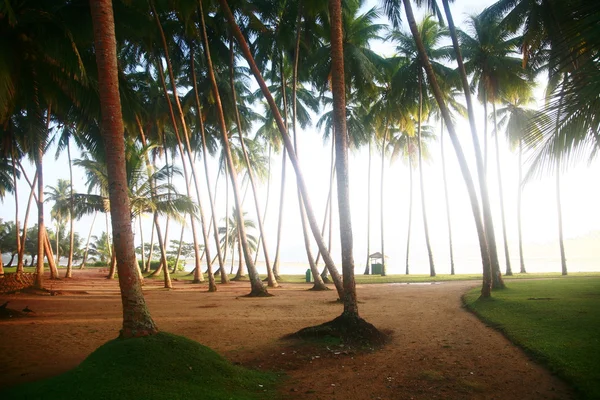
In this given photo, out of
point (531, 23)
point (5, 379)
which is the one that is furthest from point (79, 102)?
point (531, 23)

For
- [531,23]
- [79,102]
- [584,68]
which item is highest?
[531,23]

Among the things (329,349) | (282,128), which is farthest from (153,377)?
(282,128)

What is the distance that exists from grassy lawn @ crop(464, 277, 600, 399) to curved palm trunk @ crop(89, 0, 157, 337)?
18.4 ft

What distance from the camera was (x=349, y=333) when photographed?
684 centimetres

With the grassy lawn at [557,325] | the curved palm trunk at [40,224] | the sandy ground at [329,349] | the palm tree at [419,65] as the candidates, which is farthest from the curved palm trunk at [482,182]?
the curved palm trunk at [40,224]

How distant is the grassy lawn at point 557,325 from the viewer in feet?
15.0

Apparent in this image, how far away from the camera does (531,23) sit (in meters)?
12.9

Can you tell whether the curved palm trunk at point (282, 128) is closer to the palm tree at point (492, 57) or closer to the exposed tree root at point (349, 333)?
the exposed tree root at point (349, 333)

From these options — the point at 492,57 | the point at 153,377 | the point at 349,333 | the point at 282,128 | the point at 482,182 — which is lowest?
the point at 349,333

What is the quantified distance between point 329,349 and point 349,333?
697mm

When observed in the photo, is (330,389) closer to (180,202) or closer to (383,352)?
(383,352)

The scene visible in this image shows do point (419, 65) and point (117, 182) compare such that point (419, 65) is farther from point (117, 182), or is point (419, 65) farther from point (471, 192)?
point (117, 182)

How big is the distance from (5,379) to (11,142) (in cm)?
1609

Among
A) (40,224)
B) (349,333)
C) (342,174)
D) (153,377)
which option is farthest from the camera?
(40,224)
